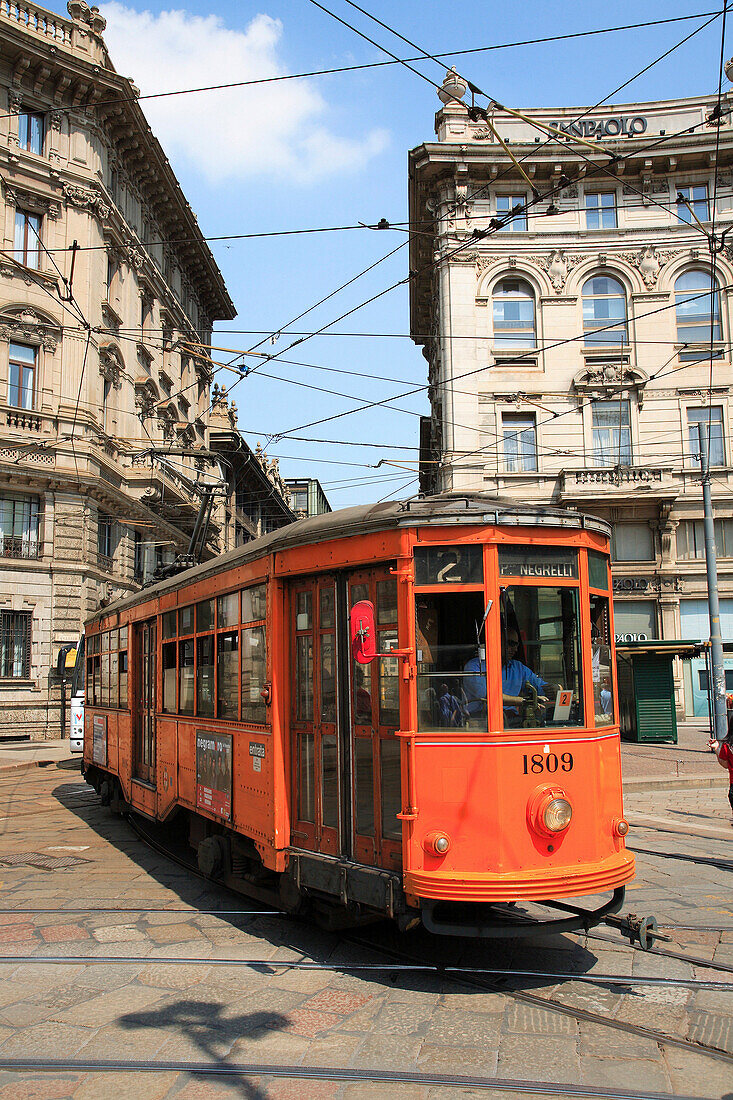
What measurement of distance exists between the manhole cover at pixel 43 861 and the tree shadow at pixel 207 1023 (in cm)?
443

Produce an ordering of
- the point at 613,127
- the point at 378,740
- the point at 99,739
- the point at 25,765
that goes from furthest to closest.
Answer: the point at 613,127
the point at 25,765
the point at 99,739
the point at 378,740

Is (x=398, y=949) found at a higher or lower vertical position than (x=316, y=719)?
lower

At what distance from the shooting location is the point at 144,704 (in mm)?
10328

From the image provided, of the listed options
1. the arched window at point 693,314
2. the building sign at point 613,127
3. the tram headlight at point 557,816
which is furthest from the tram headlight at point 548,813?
the building sign at point 613,127

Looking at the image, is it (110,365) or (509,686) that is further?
(110,365)

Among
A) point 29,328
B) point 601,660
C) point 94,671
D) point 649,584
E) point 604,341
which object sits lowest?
point 94,671

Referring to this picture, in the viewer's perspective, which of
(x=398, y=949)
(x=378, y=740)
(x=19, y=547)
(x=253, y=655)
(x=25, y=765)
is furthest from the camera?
(x=19, y=547)

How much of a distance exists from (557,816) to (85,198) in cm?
2542

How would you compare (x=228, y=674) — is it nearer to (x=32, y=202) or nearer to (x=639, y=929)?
(x=639, y=929)

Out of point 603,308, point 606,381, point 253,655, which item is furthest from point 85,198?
point 253,655

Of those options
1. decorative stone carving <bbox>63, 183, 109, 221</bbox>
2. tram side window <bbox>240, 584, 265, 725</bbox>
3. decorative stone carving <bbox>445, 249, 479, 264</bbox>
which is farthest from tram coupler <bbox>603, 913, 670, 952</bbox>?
decorative stone carving <bbox>445, 249, 479, 264</bbox>

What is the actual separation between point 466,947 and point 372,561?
264 cm

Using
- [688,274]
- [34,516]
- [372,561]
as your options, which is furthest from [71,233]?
[372,561]

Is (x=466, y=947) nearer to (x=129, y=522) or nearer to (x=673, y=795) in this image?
(x=673, y=795)
